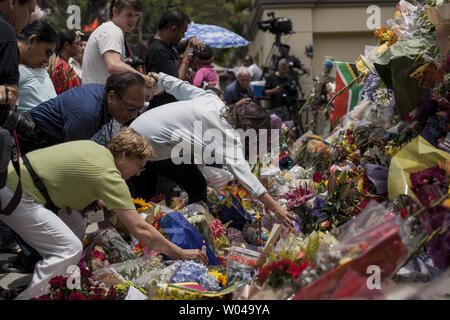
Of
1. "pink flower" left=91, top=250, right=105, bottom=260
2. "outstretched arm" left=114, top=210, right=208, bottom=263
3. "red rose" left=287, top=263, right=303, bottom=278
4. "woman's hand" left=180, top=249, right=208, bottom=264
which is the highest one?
"red rose" left=287, top=263, right=303, bottom=278

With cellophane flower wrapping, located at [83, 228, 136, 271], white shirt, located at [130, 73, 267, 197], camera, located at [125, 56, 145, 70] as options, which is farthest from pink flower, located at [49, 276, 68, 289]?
camera, located at [125, 56, 145, 70]

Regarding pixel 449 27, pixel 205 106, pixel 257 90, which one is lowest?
pixel 257 90

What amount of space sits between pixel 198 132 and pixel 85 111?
746mm

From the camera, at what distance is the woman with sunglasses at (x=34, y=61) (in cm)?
399

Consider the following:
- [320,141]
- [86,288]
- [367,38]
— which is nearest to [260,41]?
[367,38]

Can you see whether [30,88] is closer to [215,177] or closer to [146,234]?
[215,177]

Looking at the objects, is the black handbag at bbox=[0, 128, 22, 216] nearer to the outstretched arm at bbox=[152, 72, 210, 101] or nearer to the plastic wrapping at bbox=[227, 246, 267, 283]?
the plastic wrapping at bbox=[227, 246, 267, 283]

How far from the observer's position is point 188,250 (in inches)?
123

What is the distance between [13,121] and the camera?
2893 millimetres

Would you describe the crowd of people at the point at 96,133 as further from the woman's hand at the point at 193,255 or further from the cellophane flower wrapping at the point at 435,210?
the cellophane flower wrapping at the point at 435,210

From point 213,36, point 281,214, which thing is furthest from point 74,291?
point 213,36

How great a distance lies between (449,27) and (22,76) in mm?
2837

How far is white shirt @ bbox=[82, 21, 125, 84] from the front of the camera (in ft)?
14.3
